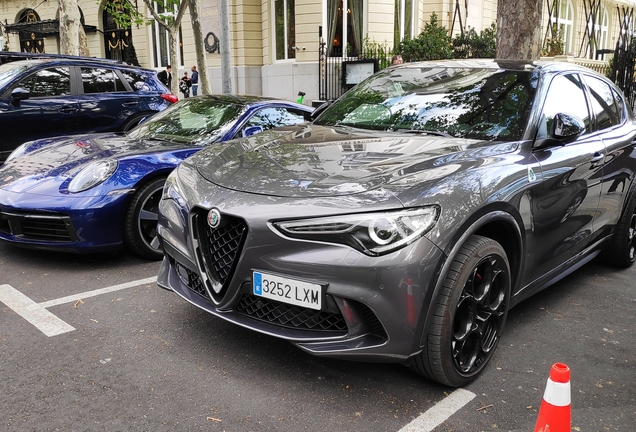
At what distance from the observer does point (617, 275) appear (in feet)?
16.1

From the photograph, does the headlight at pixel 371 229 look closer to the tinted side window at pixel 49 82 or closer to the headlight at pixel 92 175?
the headlight at pixel 92 175

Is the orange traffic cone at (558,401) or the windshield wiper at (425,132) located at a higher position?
the windshield wiper at (425,132)

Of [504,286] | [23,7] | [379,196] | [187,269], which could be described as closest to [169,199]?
[187,269]

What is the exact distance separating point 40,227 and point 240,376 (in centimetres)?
243

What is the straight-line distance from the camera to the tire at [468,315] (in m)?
2.72

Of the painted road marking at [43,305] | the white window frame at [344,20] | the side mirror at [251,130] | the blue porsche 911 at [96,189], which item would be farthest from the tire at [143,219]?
the white window frame at [344,20]

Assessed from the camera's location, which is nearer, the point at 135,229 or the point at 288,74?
the point at 135,229

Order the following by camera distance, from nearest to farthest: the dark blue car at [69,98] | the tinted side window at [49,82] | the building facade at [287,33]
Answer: the dark blue car at [69,98] → the tinted side window at [49,82] → the building facade at [287,33]

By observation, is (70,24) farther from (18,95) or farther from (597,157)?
(597,157)

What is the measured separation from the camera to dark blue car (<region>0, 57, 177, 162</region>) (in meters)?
7.64

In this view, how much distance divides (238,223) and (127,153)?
244 cm

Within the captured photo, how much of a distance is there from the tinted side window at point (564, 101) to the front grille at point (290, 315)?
5.85 feet

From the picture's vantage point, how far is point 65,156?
16.6 feet

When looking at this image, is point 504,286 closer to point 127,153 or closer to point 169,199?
point 169,199
